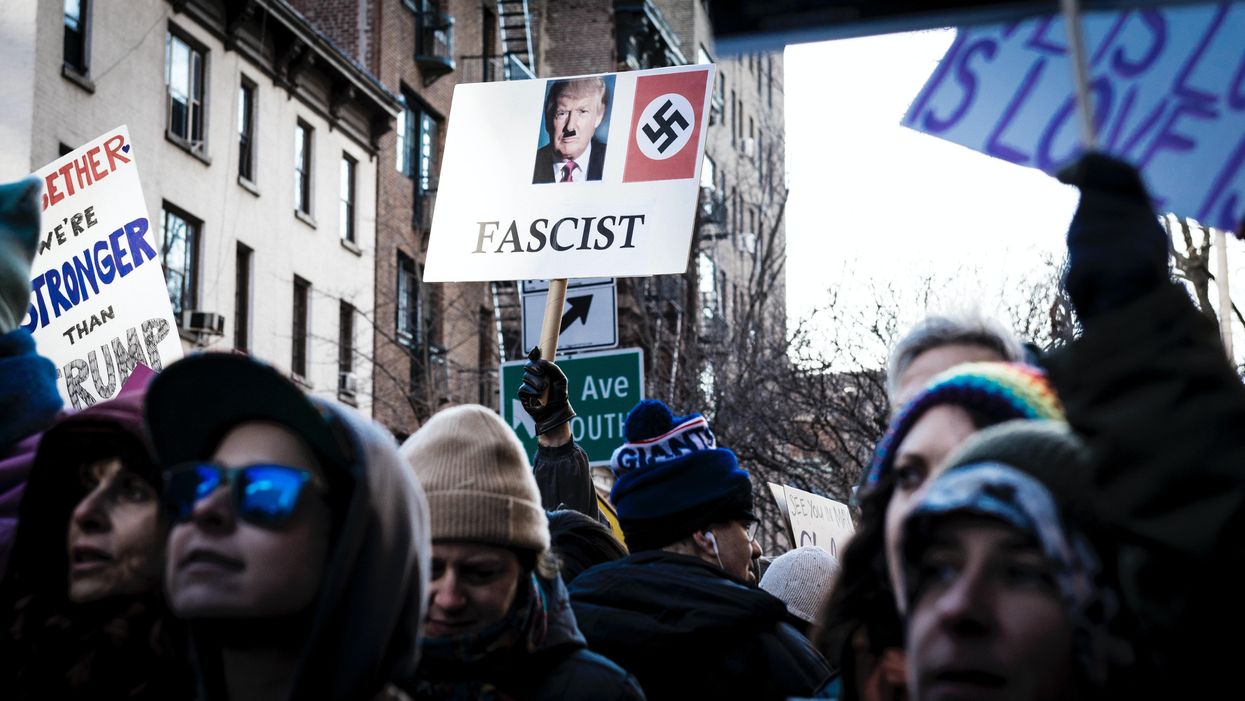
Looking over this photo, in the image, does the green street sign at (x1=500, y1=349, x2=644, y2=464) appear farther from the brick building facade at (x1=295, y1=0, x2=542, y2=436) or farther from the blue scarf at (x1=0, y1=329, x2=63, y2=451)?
the brick building facade at (x1=295, y1=0, x2=542, y2=436)

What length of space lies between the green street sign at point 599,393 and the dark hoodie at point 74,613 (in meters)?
6.47

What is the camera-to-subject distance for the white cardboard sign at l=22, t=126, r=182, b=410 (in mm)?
6898

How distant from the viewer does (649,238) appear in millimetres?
8023

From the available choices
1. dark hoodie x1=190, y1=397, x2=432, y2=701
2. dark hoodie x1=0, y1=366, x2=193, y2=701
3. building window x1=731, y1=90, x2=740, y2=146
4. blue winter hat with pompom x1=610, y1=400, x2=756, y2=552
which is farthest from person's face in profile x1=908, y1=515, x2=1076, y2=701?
building window x1=731, y1=90, x2=740, y2=146

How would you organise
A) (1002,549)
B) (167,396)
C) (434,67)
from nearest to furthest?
(1002,549)
(167,396)
(434,67)

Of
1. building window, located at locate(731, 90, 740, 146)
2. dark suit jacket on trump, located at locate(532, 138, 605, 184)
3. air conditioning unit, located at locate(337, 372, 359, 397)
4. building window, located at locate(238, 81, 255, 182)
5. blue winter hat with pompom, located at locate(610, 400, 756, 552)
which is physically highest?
building window, located at locate(731, 90, 740, 146)

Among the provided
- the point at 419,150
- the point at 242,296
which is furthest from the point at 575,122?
the point at 419,150

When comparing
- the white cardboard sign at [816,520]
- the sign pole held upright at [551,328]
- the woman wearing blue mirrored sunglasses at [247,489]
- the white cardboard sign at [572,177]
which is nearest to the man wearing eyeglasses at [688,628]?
the woman wearing blue mirrored sunglasses at [247,489]

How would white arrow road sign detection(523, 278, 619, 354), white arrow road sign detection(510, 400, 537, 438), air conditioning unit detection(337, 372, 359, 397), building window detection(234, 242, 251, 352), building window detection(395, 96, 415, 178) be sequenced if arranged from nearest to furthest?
white arrow road sign detection(510, 400, 537, 438) < white arrow road sign detection(523, 278, 619, 354) < building window detection(234, 242, 251, 352) < air conditioning unit detection(337, 372, 359, 397) < building window detection(395, 96, 415, 178)

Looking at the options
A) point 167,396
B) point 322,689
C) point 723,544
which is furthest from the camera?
point 723,544

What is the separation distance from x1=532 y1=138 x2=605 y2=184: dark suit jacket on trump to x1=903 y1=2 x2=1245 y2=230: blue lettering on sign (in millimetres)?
4722

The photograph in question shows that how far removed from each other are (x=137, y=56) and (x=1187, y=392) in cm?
2207

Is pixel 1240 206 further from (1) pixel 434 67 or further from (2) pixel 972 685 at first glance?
(1) pixel 434 67

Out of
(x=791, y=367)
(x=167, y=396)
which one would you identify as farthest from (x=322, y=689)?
(x=791, y=367)
